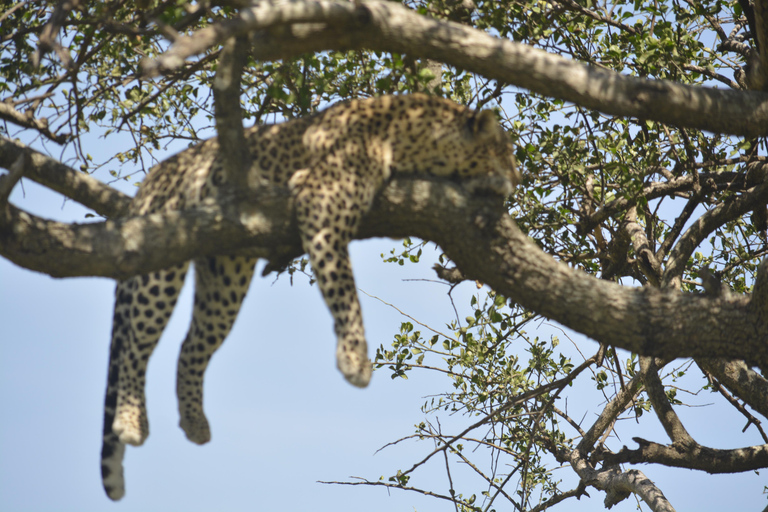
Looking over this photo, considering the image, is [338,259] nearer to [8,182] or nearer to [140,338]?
[140,338]

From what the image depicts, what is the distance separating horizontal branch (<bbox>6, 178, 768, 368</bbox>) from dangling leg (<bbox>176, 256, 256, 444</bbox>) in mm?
435

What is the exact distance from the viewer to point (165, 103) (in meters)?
7.34

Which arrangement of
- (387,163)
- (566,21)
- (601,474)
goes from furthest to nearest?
1. (601,474)
2. (566,21)
3. (387,163)

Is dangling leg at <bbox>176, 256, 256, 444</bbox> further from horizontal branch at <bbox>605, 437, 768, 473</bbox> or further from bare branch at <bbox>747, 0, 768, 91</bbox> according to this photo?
bare branch at <bbox>747, 0, 768, 91</bbox>

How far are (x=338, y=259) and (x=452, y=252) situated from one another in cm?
76

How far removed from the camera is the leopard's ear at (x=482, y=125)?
495 centimetres

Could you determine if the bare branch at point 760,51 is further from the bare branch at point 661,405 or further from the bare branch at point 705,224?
the bare branch at point 661,405

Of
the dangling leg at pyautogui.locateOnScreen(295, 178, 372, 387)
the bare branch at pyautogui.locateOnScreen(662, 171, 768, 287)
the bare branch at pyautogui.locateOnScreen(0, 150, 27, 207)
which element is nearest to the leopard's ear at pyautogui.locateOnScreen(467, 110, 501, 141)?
the dangling leg at pyautogui.locateOnScreen(295, 178, 372, 387)

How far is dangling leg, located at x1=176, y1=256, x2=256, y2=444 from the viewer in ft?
16.2

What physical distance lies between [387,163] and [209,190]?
42.7 inches

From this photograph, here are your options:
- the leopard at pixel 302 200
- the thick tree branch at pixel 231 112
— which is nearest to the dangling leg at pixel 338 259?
the leopard at pixel 302 200

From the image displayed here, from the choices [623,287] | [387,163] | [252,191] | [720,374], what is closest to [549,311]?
[623,287]

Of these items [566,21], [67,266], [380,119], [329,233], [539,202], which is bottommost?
[67,266]

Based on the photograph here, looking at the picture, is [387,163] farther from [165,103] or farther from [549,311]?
[165,103]
